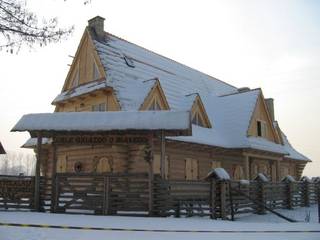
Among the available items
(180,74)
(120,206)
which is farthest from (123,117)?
(180,74)

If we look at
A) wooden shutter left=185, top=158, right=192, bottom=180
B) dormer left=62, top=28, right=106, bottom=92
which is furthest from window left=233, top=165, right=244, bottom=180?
dormer left=62, top=28, right=106, bottom=92

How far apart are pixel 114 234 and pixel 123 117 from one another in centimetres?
624

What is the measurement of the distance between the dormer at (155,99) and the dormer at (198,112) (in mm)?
2750

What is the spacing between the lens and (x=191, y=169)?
25000mm

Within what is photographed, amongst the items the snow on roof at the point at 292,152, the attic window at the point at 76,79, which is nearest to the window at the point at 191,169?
the attic window at the point at 76,79

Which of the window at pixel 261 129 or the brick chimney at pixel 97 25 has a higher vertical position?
the brick chimney at pixel 97 25

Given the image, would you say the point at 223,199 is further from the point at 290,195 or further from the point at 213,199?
the point at 290,195

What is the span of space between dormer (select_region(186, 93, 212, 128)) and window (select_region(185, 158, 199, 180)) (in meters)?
2.57

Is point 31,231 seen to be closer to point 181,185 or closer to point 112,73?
point 181,185

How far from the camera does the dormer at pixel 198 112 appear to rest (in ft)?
86.6

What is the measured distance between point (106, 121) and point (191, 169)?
10100 millimetres

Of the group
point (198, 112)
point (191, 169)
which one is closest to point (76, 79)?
point (198, 112)

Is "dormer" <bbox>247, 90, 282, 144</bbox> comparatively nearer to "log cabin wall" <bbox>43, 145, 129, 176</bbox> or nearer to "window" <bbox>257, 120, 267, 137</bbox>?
"window" <bbox>257, 120, 267, 137</bbox>

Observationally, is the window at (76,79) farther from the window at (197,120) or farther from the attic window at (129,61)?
the window at (197,120)
